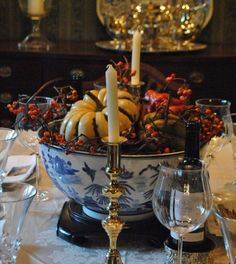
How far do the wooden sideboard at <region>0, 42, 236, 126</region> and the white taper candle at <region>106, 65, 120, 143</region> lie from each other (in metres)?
1.70

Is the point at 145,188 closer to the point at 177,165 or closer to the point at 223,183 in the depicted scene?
the point at 177,165

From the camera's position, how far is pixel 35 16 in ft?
8.89

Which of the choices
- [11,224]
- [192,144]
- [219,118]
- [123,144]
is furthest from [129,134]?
[219,118]

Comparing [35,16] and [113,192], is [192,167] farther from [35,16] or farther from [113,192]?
[35,16]

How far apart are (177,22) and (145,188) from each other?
5.89 ft

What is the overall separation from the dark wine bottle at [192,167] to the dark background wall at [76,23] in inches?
83.7

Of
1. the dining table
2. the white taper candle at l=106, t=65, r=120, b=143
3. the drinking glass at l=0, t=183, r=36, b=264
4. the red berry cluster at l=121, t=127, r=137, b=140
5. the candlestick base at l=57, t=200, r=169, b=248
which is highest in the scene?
the white taper candle at l=106, t=65, r=120, b=143

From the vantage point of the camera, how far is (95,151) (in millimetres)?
1030

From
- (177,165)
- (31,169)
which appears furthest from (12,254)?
(31,169)

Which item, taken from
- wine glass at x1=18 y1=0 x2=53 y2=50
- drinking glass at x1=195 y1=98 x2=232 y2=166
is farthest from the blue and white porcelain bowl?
wine glass at x1=18 y1=0 x2=53 y2=50

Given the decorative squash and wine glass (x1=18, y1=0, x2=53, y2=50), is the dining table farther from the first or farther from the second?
wine glass (x1=18, y1=0, x2=53, y2=50)

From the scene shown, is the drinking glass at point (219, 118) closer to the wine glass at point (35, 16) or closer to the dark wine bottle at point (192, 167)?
the dark wine bottle at point (192, 167)

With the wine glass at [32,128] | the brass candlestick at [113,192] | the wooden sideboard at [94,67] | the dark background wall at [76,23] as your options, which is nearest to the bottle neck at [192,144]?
the brass candlestick at [113,192]

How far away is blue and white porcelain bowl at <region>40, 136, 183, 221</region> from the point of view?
102 cm
